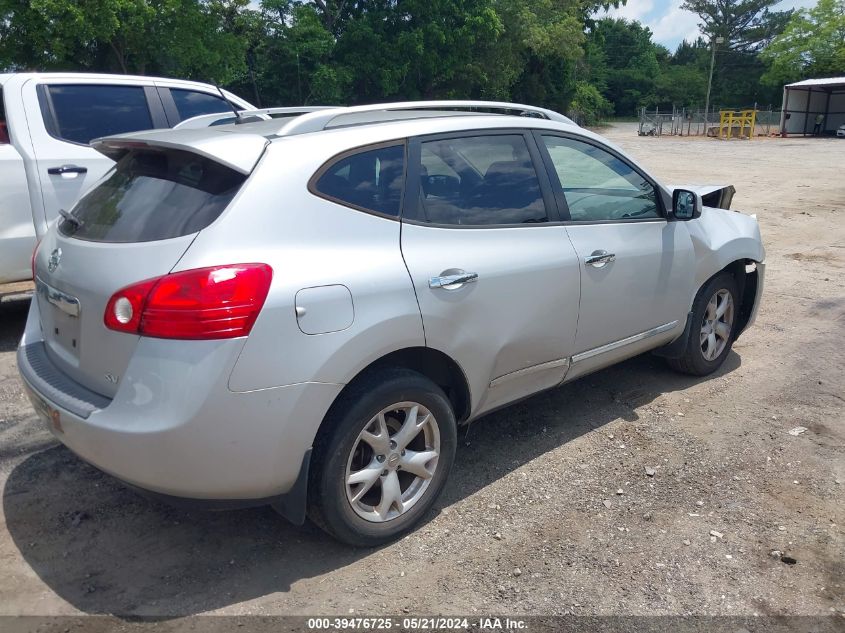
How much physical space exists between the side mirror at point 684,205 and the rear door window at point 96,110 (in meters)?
4.27

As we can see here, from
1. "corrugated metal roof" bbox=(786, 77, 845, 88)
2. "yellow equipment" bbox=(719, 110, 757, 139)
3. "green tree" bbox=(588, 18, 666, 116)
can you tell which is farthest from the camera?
"green tree" bbox=(588, 18, 666, 116)

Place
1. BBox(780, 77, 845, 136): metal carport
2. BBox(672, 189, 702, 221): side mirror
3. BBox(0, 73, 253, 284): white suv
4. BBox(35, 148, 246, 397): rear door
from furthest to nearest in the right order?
1. BBox(780, 77, 845, 136): metal carport
2. BBox(0, 73, 253, 284): white suv
3. BBox(672, 189, 702, 221): side mirror
4. BBox(35, 148, 246, 397): rear door

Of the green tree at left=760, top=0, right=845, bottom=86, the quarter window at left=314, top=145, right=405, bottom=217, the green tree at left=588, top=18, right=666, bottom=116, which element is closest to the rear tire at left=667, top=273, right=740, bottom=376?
the quarter window at left=314, top=145, right=405, bottom=217

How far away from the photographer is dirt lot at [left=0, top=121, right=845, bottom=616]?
2984 mm

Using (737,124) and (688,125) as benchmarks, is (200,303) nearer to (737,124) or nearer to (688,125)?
(737,124)

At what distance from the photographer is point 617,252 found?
4137 millimetres

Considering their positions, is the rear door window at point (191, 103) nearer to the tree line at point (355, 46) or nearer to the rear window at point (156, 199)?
the rear window at point (156, 199)

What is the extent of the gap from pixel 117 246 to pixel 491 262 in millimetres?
1583

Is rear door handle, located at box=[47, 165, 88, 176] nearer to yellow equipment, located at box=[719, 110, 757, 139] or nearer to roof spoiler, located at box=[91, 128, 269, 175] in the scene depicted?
roof spoiler, located at box=[91, 128, 269, 175]

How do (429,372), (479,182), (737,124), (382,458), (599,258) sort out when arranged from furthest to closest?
(737,124), (599,258), (479,182), (429,372), (382,458)

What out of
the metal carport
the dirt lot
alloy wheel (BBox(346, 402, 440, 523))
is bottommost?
the dirt lot

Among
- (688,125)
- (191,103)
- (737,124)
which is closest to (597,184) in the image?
(191,103)

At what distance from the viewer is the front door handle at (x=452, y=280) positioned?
3223 mm

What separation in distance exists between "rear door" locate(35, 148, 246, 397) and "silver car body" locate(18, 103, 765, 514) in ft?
0.04
